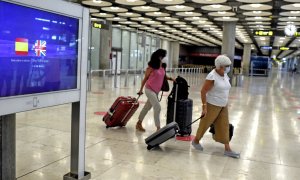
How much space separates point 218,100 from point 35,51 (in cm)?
303

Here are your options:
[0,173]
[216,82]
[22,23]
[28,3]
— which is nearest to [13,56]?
[22,23]

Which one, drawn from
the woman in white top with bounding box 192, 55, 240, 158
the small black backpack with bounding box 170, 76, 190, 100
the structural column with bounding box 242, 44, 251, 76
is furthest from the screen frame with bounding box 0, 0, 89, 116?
the structural column with bounding box 242, 44, 251, 76

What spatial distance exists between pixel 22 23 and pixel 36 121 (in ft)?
15.3

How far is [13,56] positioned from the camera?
2.59 meters

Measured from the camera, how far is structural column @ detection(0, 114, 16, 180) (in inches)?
123

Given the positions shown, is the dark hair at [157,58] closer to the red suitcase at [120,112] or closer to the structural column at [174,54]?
the red suitcase at [120,112]

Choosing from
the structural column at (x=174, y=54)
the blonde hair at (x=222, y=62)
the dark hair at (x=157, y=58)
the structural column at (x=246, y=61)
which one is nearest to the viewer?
the blonde hair at (x=222, y=62)

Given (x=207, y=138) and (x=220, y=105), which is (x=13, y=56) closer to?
(x=220, y=105)

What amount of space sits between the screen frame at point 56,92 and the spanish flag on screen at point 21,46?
0.92 ft

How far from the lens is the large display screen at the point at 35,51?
2535 millimetres

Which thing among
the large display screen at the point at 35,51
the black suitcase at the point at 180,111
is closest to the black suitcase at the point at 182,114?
the black suitcase at the point at 180,111

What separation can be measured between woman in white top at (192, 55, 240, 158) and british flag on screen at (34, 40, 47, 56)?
271cm

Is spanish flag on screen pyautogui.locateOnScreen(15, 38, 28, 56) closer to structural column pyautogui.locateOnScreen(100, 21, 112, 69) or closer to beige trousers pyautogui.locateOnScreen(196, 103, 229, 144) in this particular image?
beige trousers pyautogui.locateOnScreen(196, 103, 229, 144)

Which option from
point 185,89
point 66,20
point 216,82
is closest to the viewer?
point 66,20
